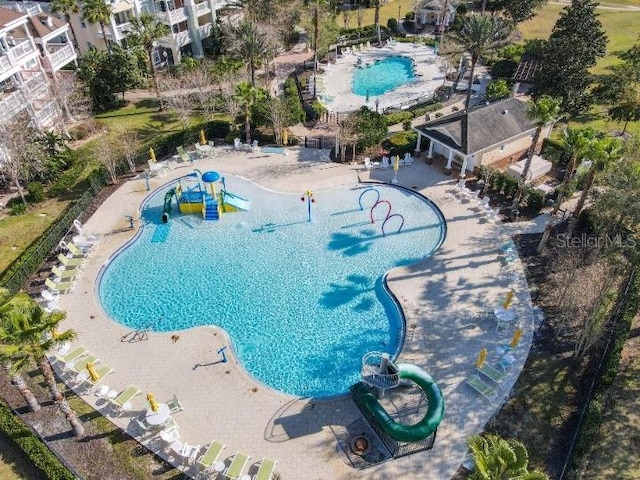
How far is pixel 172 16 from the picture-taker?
58.0 meters

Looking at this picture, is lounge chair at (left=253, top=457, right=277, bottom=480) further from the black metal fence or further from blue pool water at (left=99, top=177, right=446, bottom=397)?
the black metal fence

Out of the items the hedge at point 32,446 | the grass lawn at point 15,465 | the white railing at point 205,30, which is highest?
the white railing at point 205,30

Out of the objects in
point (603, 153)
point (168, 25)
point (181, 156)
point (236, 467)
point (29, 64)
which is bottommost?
point (236, 467)

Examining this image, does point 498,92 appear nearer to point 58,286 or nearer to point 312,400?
point 312,400

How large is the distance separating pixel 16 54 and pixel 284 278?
3161cm

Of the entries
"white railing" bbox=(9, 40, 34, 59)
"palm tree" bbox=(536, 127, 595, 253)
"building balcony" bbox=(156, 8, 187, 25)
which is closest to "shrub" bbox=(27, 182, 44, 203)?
"white railing" bbox=(9, 40, 34, 59)

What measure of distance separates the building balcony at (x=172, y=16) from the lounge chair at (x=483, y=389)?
5350cm

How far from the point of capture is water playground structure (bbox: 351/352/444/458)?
21344 millimetres

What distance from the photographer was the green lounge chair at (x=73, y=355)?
25719 mm

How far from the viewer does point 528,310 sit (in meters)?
28.3

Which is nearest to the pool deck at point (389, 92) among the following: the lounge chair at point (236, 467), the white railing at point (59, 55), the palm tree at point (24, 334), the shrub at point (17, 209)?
the white railing at point (59, 55)

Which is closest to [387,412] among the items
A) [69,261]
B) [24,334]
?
[24,334]

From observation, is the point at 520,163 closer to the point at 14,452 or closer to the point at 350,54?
the point at 350,54

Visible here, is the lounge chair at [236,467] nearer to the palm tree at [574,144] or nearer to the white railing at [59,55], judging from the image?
the palm tree at [574,144]
